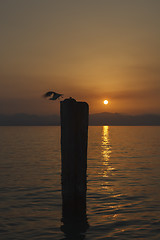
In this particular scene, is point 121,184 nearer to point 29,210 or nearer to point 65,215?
point 29,210

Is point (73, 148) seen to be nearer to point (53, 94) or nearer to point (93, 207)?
point (53, 94)

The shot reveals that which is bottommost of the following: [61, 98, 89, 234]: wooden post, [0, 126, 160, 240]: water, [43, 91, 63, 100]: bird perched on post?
[0, 126, 160, 240]: water

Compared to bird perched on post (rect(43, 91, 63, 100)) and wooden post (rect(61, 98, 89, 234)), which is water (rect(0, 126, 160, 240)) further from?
bird perched on post (rect(43, 91, 63, 100))

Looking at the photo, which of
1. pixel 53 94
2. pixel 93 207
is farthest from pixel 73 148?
pixel 93 207

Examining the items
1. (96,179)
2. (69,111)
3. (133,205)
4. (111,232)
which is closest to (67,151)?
(69,111)

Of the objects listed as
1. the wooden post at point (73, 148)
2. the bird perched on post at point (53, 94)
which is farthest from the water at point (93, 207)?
the bird perched on post at point (53, 94)

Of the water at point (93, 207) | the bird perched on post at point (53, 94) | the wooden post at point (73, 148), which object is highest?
the bird perched on post at point (53, 94)

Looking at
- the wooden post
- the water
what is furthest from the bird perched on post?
the water

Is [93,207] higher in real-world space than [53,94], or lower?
lower

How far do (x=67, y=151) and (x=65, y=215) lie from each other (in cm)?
193

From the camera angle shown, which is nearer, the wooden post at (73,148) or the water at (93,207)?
the wooden post at (73,148)

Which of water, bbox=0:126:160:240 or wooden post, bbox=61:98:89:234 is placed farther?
water, bbox=0:126:160:240

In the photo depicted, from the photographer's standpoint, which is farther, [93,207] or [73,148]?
[93,207]

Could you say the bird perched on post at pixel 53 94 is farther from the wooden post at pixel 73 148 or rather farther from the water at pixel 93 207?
the water at pixel 93 207
